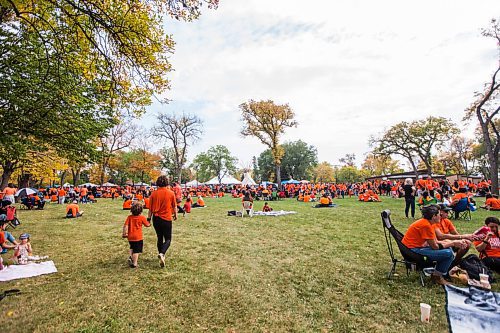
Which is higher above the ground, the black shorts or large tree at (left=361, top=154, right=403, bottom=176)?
large tree at (left=361, top=154, right=403, bottom=176)

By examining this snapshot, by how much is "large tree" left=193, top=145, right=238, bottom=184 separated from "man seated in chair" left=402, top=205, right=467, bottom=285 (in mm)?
74324

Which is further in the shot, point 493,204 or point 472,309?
Result: point 493,204

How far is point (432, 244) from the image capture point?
431 cm

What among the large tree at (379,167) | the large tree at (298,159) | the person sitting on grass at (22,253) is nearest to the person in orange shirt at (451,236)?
the person sitting on grass at (22,253)

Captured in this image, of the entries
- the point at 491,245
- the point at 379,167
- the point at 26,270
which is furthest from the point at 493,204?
the point at 379,167

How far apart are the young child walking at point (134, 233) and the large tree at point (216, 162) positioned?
72774 mm

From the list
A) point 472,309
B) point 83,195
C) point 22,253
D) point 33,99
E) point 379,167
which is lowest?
point 472,309

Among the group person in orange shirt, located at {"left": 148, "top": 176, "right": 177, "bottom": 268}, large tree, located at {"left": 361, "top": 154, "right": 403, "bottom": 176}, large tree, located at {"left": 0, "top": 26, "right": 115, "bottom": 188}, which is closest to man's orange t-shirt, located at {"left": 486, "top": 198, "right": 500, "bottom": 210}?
person in orange shirt, located at {"left": 148, "top": 176, "right": 177, "bottom": 268}

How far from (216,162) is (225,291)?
246 feet

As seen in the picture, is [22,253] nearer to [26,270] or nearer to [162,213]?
[26,270]

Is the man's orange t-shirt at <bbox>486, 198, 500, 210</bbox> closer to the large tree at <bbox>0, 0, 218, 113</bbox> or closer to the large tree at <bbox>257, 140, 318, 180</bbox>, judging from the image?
the large tree at <bbox>0, 0, 218, 113</bbox>

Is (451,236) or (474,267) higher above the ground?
(451,236)

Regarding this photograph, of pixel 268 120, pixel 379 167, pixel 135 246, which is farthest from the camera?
pixel 379 167

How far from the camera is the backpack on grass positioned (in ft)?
13.7
